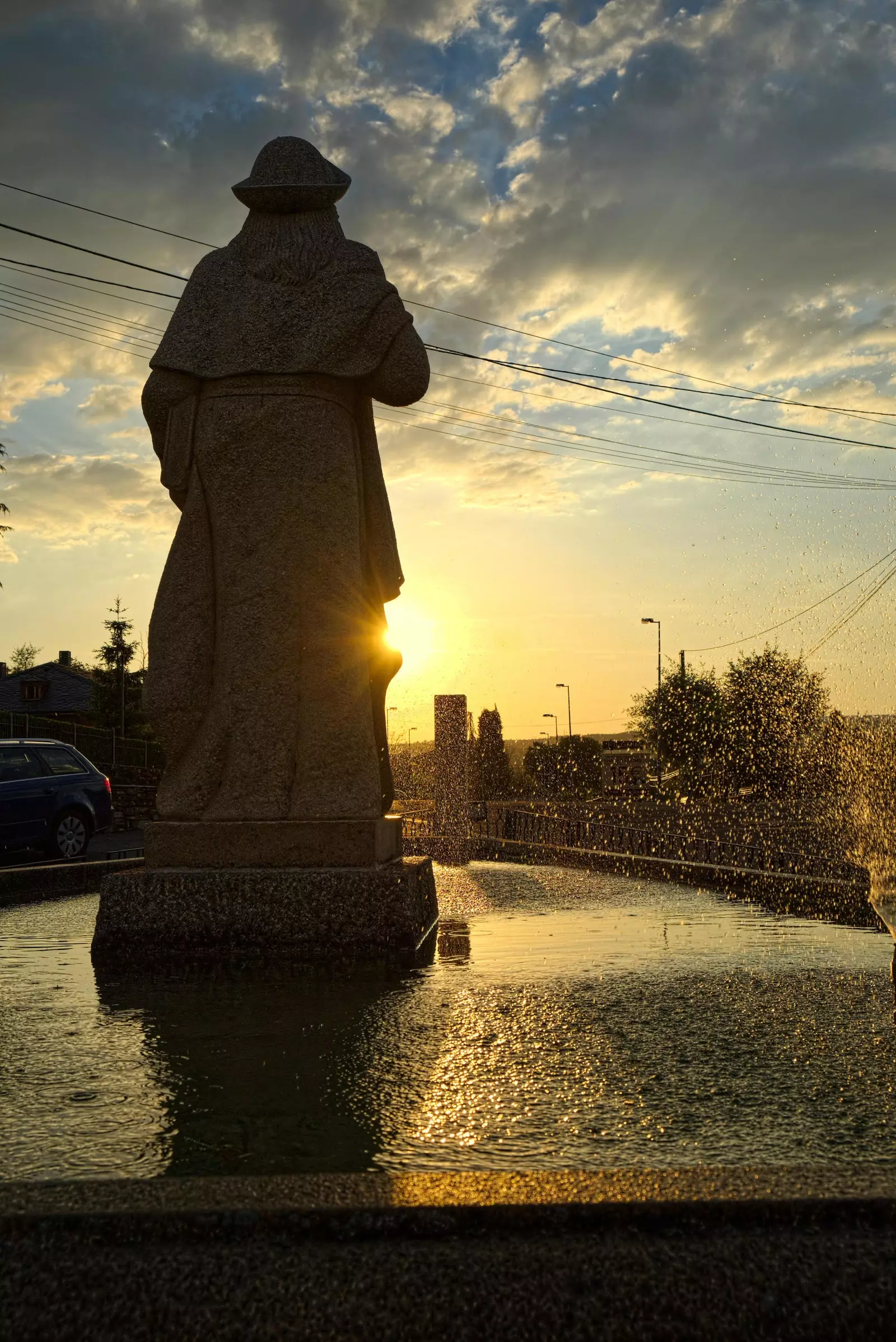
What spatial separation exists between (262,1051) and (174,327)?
3280mm

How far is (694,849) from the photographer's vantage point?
815cm

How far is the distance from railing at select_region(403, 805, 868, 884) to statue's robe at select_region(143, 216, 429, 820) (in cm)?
288

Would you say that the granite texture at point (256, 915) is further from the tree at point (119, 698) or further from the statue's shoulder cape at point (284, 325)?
the tree at point (119, 698)

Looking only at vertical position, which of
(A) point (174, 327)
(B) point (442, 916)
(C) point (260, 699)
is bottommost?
(B) point (442, 916)

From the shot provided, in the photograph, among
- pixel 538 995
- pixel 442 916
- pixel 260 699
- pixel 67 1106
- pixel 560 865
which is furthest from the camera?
pixel 560 865

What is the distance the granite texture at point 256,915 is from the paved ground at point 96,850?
13.1 ft

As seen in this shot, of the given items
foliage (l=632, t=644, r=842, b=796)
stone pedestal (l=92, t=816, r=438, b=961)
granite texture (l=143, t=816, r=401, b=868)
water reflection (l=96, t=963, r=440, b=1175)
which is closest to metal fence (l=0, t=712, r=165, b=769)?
foliage (l=632, t=644, r=842, b=796)

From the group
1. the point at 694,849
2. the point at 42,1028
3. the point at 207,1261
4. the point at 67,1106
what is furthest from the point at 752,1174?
the point at 694,849

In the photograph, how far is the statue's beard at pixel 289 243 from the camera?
16.9 ft

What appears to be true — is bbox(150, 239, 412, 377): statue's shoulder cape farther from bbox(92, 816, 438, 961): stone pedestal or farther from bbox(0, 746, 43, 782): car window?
bbox(0, 746, 43, 782): car window

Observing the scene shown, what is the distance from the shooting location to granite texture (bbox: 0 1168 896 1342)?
153 cm

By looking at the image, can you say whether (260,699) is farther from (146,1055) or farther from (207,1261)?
(207,1261)

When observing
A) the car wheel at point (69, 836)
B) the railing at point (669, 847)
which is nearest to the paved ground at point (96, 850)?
the car wheel at point (69, 836)

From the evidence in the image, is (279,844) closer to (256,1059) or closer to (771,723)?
(256,1059)
